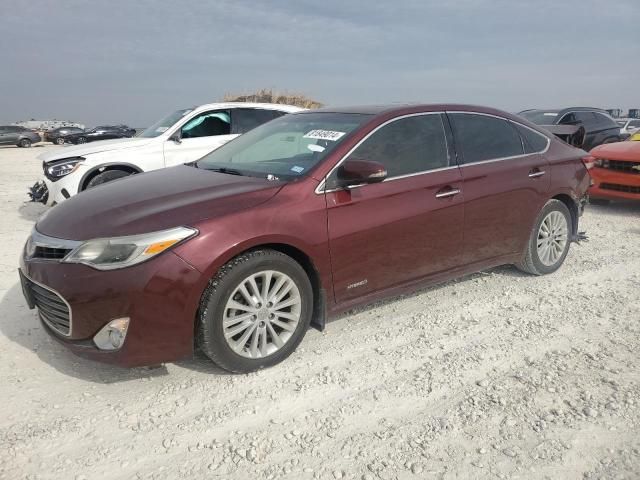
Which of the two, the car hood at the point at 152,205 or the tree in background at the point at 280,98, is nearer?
the car hood at the point at 152,205

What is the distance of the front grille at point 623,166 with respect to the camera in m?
7.57

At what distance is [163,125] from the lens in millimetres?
7812

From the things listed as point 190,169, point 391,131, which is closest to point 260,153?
point 190,169

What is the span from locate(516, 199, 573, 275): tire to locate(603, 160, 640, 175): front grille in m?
3.58

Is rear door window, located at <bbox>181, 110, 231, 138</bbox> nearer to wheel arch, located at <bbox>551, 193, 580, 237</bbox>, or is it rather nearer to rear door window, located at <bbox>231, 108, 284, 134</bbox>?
rear door window, located at <bbox>231, 108, 284, 134</bbox>

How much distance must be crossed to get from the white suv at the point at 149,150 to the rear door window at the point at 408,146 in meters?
4.61

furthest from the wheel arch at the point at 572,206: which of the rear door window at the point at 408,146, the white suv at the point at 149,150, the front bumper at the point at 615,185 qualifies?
the white suv at the point at 149,150

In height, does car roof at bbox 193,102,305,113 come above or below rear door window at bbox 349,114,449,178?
above

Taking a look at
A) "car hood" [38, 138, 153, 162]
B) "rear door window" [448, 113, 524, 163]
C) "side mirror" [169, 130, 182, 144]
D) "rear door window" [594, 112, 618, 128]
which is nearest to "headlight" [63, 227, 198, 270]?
"rear door window" [448, 113, 524, 163]

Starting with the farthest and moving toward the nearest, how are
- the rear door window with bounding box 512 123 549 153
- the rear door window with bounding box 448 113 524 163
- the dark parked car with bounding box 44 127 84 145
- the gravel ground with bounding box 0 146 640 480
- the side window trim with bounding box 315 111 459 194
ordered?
the dark parked car with bounding box 44 127 84 145, the rear door window with bounding box 512 123 549 153, the rear door window with bounding box 448 113 524 163, the side window trim with bounding box 315 111 459 194, the gravel ground with bounding box 0 146 640 480

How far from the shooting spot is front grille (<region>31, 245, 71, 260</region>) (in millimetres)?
2791

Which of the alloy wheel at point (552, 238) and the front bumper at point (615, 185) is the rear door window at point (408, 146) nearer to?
the alloy wheel at point (552, 238)

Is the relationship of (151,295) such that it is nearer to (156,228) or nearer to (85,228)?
(156,228)

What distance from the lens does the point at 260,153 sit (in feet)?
12.8
